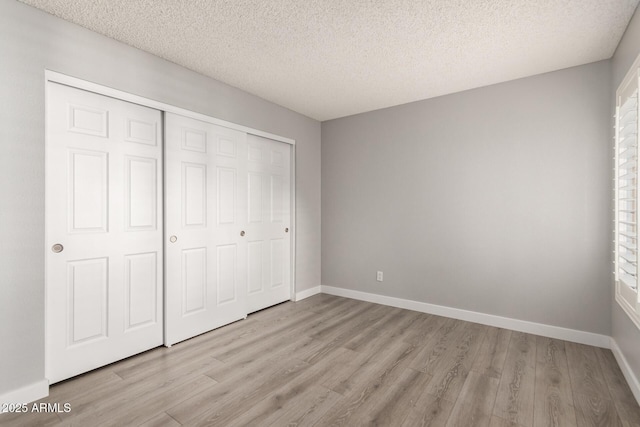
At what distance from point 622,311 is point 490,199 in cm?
139

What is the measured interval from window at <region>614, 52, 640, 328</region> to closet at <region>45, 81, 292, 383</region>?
322 centimetres

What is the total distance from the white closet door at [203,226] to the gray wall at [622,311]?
3.28 metres

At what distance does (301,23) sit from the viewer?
7.23ft

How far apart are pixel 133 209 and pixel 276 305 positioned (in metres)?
2.11

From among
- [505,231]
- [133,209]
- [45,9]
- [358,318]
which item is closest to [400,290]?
[358,318]

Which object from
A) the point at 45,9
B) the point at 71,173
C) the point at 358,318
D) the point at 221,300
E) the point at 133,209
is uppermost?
the point at 45,9

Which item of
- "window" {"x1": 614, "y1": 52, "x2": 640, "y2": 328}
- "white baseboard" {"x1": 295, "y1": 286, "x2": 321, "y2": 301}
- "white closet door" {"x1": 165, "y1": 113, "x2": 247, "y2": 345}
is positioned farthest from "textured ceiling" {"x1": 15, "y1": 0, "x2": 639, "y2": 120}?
"white baseboard" {"x1": 295, "y1": 286, "x2": 321, "y2": 301}

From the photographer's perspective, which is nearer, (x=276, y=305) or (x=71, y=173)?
(x=71, y=173)

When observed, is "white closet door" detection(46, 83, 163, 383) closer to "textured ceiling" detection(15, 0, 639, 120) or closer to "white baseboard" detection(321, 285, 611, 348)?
"textured ceiling" detection(15, 0, 639, 120)

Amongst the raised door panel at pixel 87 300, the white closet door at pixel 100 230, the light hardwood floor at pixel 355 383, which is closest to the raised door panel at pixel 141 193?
the white closet door at pixel 100 230

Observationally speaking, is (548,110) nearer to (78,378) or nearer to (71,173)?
(71,173)

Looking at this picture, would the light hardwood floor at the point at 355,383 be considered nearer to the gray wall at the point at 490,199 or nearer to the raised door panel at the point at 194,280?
the raised door panel at the point at 194,280

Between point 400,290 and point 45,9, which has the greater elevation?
point 45,9

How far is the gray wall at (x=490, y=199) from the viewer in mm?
2777
